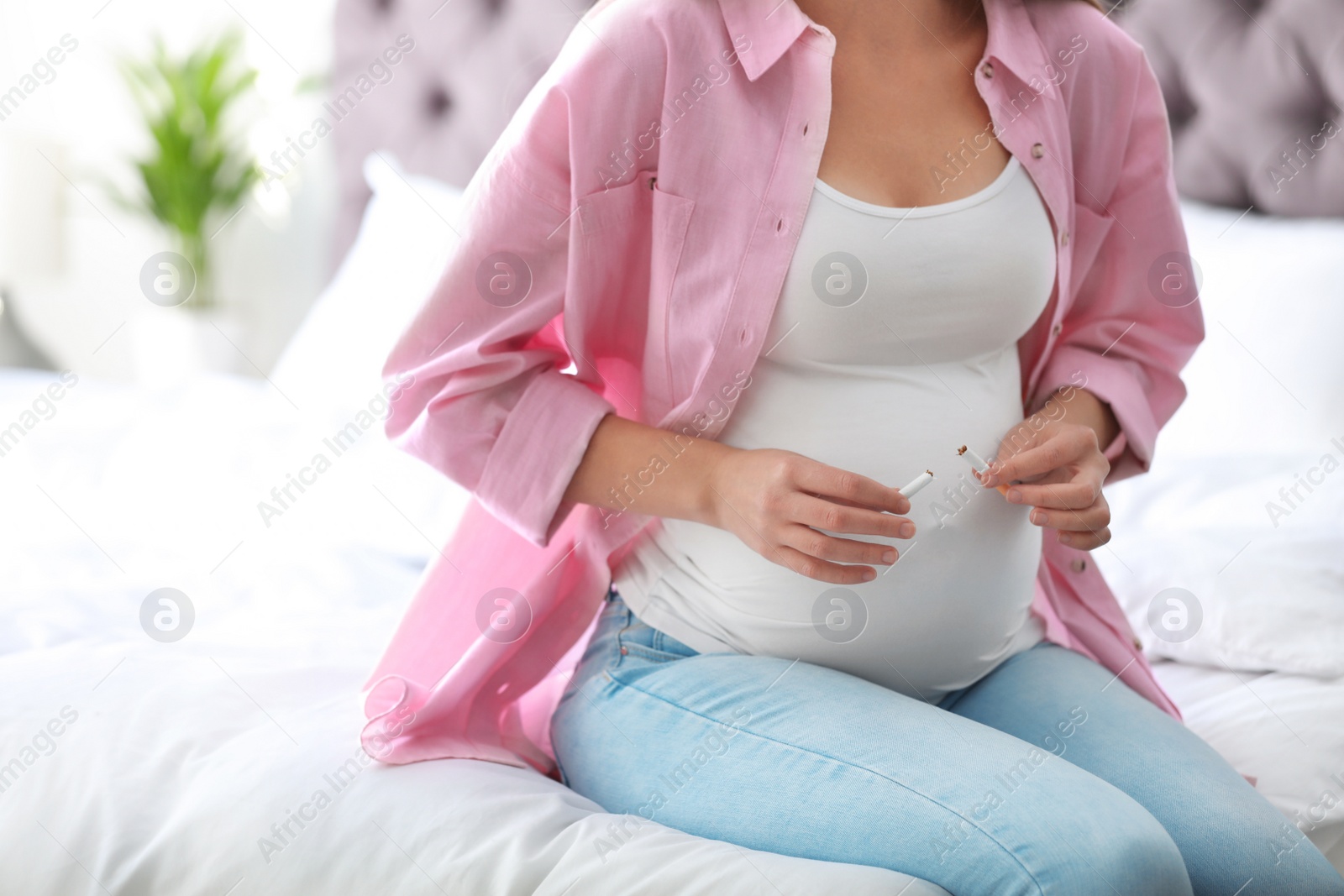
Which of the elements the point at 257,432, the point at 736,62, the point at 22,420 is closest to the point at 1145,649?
the point at 736,62

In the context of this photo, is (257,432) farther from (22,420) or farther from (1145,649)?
(1145,649)

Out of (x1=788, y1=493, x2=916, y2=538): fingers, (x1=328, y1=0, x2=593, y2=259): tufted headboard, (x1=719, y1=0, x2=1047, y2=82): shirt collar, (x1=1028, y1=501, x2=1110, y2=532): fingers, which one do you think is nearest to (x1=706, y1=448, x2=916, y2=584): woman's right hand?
(x1=788, y1=493, x2=916, y2=538): fingers

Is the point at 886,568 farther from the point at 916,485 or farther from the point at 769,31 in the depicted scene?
the point at 769,31

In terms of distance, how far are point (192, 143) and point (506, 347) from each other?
6.25ft

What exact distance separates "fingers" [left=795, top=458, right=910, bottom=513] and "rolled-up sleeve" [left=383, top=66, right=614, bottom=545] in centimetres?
18

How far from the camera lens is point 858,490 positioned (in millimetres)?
622

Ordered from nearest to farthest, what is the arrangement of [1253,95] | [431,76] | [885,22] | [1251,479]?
[885,22] → [1251,479] → [1253,95] → [431,76]

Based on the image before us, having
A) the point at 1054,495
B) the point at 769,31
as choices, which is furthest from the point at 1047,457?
the point at 769,31

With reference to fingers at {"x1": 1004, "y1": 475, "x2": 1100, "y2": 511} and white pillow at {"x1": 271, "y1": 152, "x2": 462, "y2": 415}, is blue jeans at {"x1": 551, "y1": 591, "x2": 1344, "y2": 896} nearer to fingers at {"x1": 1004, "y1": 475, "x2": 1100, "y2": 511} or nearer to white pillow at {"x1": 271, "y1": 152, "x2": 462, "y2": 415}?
fingers at {"x1": 1004, "y1": 475, "x2": 1100, "y2": 511}

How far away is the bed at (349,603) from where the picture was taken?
0.62 metres

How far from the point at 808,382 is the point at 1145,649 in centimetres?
48

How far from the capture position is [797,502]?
630mm

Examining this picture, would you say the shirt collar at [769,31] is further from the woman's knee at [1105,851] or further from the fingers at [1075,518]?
the woman's knee at [1105,851]

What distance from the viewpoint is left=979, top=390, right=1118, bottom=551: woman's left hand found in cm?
69
